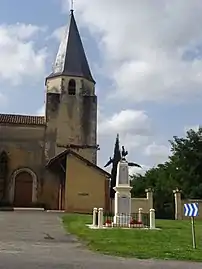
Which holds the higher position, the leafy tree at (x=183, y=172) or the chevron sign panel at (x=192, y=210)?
the leafy tree at (x=183, y=172)

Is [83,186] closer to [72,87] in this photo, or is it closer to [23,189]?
[23,189]

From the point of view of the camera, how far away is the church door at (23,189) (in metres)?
43.7

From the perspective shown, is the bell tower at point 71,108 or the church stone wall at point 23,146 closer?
the church stone wall at point 23,146

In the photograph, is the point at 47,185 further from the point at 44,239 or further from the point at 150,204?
the point at 44,239

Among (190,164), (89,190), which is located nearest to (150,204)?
(89,190)

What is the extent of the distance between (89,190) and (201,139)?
56.8ft

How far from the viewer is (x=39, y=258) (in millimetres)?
11445

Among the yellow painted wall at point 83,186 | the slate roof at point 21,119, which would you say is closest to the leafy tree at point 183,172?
the yellow painted wall at point 83,186

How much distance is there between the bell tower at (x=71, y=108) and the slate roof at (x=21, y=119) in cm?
108

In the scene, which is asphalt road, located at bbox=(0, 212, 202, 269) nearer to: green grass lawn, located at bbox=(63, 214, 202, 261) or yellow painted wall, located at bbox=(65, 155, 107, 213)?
green grass lawn, located at bbox=(63, 214, 202, 261)

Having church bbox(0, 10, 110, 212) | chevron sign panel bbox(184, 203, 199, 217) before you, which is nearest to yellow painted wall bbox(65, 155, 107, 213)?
church bbox(0, 10, 110, 212)

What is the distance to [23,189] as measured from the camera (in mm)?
44156

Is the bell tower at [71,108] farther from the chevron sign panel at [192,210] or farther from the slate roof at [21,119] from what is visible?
the chevron sign panel at [192,210]

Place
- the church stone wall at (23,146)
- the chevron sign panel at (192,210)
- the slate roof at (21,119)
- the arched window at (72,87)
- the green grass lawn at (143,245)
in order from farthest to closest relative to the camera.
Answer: the arched window at (72,87) → the slate roof at (21,119) → the church stone wall at (23,146) → the chevron sign panel at (192,210) → the green grass lawn at (143,245)
